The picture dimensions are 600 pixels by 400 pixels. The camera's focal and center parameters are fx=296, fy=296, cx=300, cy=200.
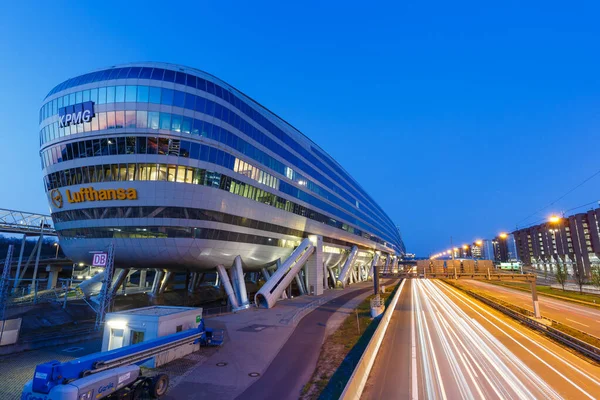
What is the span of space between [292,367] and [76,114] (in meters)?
34.8

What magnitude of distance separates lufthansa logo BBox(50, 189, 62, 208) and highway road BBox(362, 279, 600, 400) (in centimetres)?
3907

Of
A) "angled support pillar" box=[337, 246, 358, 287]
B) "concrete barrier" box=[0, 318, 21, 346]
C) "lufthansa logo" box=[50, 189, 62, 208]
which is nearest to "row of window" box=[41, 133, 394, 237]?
"lufthansa logo" box=[50, 189, 62, 208]

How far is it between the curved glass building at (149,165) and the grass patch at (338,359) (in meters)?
19.1

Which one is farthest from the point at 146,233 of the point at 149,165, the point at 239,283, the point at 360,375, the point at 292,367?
the point at 360,375

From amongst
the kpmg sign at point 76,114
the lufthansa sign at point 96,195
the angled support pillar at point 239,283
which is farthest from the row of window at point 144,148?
the angled support pillar at point 239,283

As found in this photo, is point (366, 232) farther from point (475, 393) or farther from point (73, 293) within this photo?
point (475, 393)

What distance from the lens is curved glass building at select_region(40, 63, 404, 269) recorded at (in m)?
32.3

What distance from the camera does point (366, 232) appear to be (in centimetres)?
10656

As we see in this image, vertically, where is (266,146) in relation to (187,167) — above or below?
above

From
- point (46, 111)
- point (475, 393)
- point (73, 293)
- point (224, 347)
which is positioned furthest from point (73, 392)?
point (73, 293)

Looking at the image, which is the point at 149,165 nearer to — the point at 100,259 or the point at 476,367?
the point at 100,259

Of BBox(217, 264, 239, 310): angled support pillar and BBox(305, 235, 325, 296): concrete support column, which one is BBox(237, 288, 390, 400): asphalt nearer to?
BBox(217, 264, 239, 310): angled support pillar

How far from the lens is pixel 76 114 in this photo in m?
33.0

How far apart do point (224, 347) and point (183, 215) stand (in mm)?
16510
